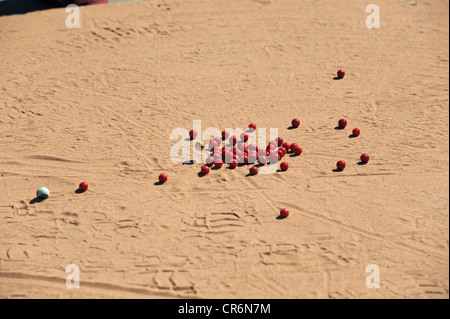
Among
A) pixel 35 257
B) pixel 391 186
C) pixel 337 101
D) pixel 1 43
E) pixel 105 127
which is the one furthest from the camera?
pixel 1 43

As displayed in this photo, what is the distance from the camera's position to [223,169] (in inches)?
343

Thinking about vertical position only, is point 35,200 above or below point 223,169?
below

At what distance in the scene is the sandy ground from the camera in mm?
6727

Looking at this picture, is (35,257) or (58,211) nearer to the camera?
(35,257)

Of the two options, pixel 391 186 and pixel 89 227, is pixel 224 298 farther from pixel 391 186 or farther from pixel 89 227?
pixel 391 186

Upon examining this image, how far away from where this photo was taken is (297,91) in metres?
10.8

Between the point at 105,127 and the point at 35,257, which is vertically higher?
the point at 105,127

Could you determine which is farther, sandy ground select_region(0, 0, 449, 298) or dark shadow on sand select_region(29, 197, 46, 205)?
dark shadow on sand select_region(29, 197, 46, 205)

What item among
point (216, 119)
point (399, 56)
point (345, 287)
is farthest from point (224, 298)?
point (399, 56)

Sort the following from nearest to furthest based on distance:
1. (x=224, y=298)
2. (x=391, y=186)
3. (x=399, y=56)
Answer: (x=224, y=298)
(x=391, y=186)
(x=399, y=56)

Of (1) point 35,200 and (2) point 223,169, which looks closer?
(1) point 35,200

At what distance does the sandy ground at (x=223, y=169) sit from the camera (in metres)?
6.73

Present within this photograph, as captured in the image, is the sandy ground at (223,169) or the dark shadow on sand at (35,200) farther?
the dark shadow on sand at (35,200)

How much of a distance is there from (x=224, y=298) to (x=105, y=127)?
15.6 feet
